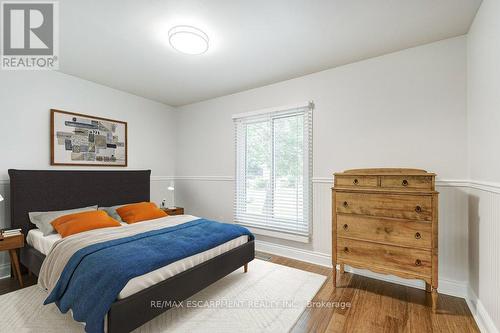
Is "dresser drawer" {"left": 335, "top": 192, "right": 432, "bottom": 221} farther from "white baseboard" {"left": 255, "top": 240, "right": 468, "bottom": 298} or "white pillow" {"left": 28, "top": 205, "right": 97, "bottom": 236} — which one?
"white pillow" {"left": 28, "top": 205, "right": 97, "bottom": 236}

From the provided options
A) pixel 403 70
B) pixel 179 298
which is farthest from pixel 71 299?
pixel 403 70

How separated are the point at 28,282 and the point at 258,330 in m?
2.83

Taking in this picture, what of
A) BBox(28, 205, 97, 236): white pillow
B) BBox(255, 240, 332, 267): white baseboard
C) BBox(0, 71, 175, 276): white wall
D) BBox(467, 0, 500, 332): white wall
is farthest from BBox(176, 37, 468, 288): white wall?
BBox(28, 205, 97, 236): white pillow

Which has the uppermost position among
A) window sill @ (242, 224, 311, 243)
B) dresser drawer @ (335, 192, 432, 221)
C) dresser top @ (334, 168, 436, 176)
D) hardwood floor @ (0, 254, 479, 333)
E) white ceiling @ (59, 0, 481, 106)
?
white ceiling @ (59, 0, 481, 106)

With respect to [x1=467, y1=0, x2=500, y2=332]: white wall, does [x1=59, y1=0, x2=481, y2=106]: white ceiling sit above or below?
above

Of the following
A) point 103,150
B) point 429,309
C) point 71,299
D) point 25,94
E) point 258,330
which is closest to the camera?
point 71,299

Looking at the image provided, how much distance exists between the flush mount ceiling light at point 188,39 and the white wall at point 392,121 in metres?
1.60

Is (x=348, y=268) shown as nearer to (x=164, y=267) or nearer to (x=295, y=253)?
(x=295, y=253)

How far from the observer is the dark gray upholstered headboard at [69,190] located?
297cm

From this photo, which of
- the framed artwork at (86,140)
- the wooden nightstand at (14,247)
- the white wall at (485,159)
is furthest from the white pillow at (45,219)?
the white wall at (485,159)

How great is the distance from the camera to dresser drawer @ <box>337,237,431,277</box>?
2287 mm

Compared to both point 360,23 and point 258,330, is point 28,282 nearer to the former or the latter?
point 258,330

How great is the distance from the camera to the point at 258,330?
2.01 meters

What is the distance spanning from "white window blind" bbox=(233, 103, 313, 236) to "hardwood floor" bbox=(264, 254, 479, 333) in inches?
40.5
